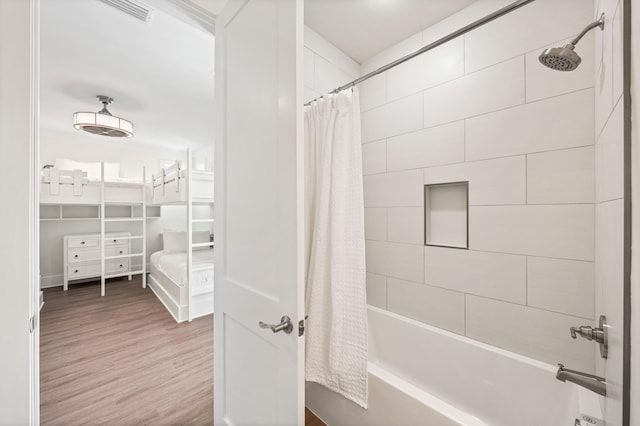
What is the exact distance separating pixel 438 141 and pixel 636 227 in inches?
50.0

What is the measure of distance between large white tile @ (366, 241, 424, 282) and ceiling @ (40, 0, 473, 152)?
154 centimetres

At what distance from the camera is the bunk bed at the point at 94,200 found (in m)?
3.19

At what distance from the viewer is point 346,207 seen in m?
1.31

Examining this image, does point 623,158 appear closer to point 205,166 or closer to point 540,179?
point 540,179

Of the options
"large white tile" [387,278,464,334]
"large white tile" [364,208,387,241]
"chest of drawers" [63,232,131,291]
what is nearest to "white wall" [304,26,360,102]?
"large white tile" [364,208,387,241]

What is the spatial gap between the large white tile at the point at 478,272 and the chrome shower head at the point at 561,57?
92 centimetres

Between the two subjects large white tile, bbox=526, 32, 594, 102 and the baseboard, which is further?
the baseboard

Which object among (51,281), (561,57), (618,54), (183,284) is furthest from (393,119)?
(51,281)

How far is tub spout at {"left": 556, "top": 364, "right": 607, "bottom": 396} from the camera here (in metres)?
0.79

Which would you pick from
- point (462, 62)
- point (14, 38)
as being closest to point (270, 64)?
point (14, 38)

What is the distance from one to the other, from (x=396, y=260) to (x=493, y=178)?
0.83 m

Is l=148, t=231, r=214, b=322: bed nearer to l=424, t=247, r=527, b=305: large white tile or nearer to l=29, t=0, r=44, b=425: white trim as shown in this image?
l=29, t=0, r=44, b=425: white trim

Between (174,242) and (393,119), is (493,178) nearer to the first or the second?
(393,119)

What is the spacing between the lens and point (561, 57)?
84cm
